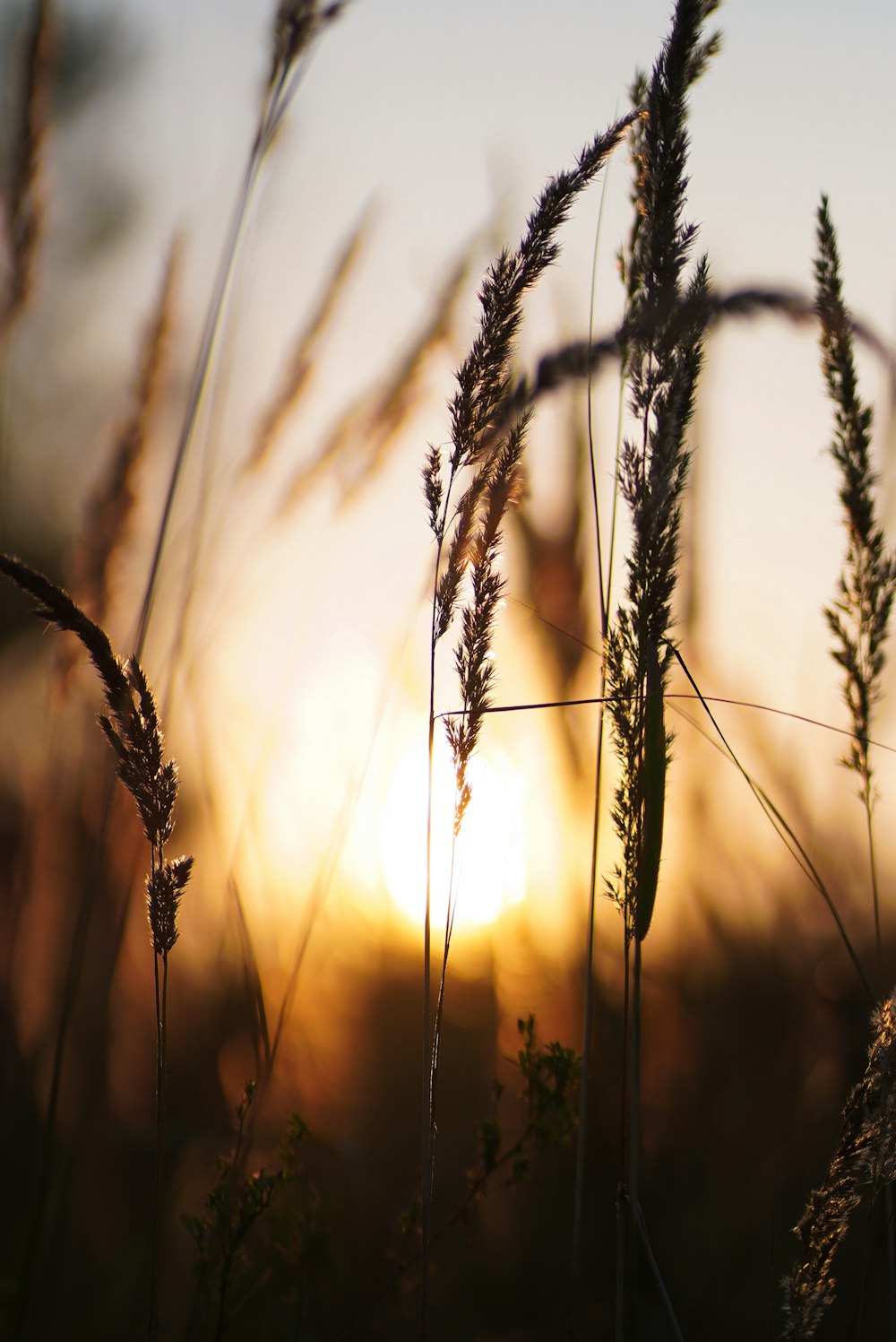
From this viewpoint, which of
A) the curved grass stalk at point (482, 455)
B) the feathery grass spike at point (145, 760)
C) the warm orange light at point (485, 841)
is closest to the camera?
the feathery grass spike at point (145, 760)

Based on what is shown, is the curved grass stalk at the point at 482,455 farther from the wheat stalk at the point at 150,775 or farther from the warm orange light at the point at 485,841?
the warm orange light at the point at 485,841

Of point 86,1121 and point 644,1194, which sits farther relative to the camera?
point 644,1194

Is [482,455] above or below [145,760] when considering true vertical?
above

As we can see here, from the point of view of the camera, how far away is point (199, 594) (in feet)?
5.13

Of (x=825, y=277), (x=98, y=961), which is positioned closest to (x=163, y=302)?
(x=825, y=277)

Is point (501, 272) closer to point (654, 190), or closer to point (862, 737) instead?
point (654, 190)

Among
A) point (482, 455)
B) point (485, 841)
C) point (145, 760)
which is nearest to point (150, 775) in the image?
point (145, 760)

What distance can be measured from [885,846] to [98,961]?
163 centimetres

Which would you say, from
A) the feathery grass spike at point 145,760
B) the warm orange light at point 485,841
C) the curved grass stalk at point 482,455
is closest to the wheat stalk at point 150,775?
the feathery grass spike at point 145,760

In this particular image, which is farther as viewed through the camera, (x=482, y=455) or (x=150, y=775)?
(x=482, y=455)

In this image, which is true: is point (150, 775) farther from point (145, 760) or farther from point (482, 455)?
point (482, 455)

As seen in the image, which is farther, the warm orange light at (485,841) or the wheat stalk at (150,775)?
the warm orange light at (485,841)

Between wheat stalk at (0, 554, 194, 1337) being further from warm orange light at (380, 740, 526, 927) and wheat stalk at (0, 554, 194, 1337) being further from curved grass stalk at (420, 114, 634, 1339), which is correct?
warm orange light at (380, 740, 526, 927)

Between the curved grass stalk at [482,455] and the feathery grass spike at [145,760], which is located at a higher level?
the curved grass stalk at [482,455]
